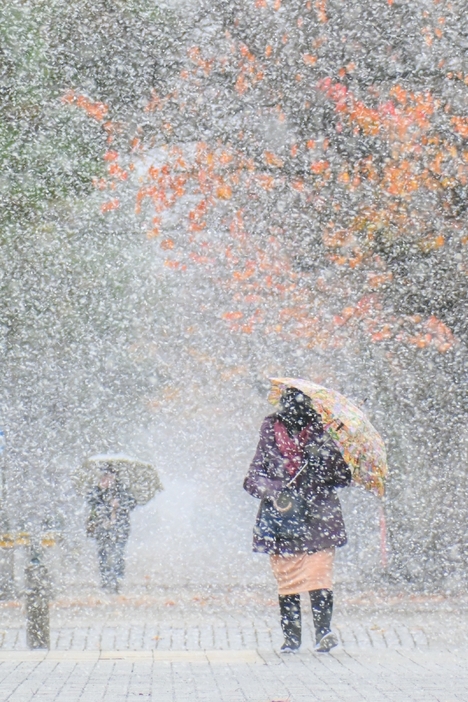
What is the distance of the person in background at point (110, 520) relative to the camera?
12078 mm

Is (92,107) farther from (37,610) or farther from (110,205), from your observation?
(37,610)

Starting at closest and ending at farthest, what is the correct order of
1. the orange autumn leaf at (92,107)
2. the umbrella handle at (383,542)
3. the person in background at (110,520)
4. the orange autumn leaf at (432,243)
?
1. the orange autumn leaf at (432,243)
2. the person in background at (110,520)
3. the umbrella handle at (383,542)
4. the orange autumn leaf at (92,107)

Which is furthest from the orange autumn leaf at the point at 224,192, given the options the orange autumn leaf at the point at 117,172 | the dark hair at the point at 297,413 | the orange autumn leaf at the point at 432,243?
the dark hair at the point at 297,413

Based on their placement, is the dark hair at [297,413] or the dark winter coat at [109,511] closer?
the dark hair at [297,413]

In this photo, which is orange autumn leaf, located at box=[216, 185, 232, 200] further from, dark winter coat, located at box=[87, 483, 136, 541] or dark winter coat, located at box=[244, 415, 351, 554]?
dark winter coat, located at box=[244, 415, 351, 554]

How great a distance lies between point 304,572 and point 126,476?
219 inches

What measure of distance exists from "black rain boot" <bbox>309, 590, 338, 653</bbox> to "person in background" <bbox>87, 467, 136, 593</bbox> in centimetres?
491

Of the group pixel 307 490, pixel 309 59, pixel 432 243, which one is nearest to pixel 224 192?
pixel 309 59

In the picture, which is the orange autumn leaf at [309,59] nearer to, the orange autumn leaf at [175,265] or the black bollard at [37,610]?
the orange autumn leaf at [175,265]

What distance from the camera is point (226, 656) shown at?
6.93m

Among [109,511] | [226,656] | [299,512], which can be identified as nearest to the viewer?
[226,656]

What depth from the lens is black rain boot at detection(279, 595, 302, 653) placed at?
7160 millimetres

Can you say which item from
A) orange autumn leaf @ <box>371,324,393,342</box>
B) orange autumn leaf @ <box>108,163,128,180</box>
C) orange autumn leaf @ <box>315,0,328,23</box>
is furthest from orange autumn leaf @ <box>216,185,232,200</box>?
orange autumn leaf @ <box>371,324,393,342</box>

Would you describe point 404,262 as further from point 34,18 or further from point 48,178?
point 34,18
